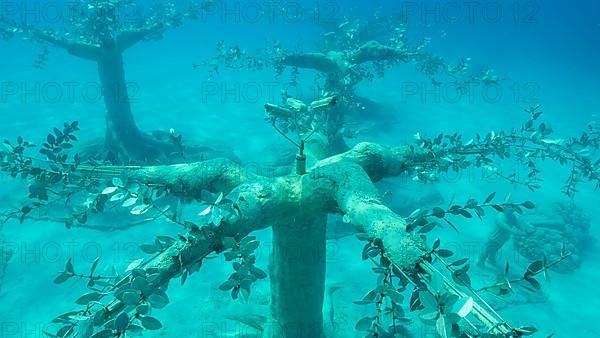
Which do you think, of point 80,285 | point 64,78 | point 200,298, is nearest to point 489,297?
point 200,298

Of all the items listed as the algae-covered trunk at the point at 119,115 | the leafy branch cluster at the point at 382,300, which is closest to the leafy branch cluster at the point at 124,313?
the leafy branch cluster at the point at 382,300

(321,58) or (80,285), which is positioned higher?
(321,58)

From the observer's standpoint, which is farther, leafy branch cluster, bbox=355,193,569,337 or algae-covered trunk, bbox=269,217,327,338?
algae-covered trunk, bbox=269,217,327,338

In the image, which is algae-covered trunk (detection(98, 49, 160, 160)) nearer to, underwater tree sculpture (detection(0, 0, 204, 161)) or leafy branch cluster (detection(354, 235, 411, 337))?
underwater tree sculpture (detection(0, 0, 204, 161))

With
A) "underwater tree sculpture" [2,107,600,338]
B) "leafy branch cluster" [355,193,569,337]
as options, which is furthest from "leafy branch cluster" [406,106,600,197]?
"leafy branch cluster" [355,193,569,337]

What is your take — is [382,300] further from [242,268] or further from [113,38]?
[113,38]

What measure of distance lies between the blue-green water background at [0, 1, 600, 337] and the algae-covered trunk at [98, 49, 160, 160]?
2376mm

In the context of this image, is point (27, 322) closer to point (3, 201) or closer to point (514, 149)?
point (3, 201)

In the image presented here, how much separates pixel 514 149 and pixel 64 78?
90.2 ft

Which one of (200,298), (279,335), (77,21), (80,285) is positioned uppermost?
(77,21)

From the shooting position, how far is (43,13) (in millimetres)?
11734

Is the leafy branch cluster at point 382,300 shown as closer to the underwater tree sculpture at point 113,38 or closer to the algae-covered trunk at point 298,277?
the algae-covered trunk at point 298,277

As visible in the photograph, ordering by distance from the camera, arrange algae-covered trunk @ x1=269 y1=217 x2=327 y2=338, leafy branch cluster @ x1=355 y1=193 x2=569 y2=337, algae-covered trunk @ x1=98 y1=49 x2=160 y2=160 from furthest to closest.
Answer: algae-covered trunk @ x1=98 y1=49 x2=160 y2=160 → algae-covered trunk @ x1=269 y1=217 x2=327 y2=338 → leafy branch cluster @ x1=355 y1=193 x2=569 y2=337

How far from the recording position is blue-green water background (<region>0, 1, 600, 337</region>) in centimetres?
619
